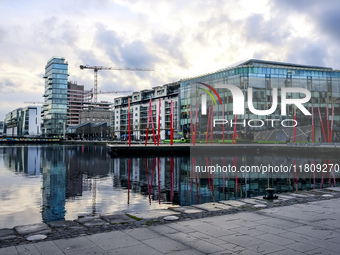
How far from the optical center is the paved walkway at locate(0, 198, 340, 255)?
27.6ft

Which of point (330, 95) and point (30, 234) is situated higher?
point (330, 95)

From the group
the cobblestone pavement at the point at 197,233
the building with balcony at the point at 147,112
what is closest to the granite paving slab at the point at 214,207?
the cobblestone pavement at the point at 197,233

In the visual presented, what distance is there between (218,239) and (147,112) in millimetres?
166774

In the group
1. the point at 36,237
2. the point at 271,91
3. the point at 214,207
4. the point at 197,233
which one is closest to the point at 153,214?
the point at 214,207

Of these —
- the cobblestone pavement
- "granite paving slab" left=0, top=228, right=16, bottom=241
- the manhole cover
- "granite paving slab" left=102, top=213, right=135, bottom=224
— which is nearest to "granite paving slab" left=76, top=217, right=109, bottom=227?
the cobblestone pavement

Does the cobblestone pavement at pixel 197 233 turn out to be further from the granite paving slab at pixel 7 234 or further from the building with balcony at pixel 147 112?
the building with balcony at pixel 147 112

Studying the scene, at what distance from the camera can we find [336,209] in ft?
44.6

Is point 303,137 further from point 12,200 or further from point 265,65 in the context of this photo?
point 12,200

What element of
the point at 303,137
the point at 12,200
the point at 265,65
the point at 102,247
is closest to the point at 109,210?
the point at 12,200

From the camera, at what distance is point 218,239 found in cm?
939

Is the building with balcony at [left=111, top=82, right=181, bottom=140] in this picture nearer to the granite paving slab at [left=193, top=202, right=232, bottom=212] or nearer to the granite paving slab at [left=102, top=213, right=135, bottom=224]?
the granite paving slab at [left=193, top=202, right=232, bottom=212]

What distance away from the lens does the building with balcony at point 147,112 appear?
157125mm

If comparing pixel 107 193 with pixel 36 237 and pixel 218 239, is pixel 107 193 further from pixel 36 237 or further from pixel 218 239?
pixel 218 239

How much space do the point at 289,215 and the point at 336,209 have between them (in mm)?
2554
